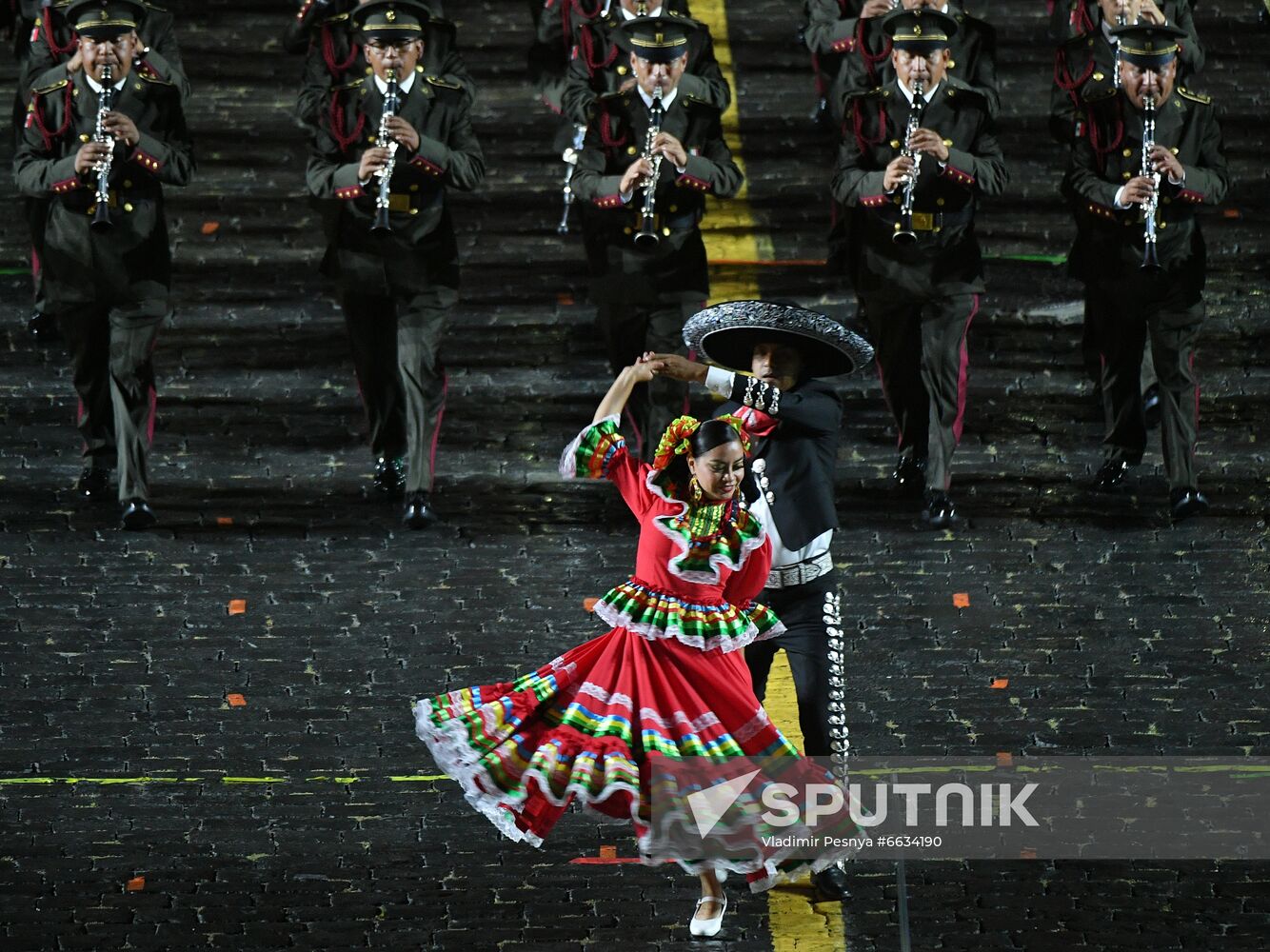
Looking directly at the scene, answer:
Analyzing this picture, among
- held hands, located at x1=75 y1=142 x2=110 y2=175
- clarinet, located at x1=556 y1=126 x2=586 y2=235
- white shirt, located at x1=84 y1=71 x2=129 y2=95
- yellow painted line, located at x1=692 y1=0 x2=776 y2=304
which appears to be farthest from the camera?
yellow painted line, located at x1=692 y1=0 x2=776 y2=304

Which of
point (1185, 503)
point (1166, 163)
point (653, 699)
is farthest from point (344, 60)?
point (653, 699)

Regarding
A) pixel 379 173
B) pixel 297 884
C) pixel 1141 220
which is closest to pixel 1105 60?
pixel 1141 220

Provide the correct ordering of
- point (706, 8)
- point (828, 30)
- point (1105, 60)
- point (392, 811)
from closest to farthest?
point (392, 811) → point (1105, 60) → point (828, 30) → point (706, 8)

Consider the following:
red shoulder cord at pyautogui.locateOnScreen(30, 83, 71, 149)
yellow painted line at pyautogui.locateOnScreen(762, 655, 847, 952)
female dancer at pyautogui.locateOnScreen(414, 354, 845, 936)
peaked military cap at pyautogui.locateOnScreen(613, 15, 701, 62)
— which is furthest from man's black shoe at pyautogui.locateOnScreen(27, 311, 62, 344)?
yellow painted line at pyautogui.locateOnScreen(762, 655, 847, 952)

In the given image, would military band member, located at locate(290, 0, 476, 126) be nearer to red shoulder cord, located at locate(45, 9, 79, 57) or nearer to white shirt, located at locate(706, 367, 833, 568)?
red shoulder cord, located at locate(45, 9, 79, 57)

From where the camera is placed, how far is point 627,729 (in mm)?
9883

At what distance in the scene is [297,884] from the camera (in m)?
10.4

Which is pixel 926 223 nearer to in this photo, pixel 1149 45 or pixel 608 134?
pixel 1149 45

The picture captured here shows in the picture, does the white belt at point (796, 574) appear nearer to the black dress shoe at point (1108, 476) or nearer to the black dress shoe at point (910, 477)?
the black dress shoe at point (910, 477)

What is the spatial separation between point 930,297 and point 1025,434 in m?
0.99

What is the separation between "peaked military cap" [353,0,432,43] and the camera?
525 inches

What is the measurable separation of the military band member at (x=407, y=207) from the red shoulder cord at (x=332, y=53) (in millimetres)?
394

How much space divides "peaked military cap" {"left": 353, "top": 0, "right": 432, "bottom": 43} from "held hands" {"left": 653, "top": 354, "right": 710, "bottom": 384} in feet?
12.5

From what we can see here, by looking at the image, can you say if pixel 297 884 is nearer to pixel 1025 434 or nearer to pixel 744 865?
pixel 744 865
